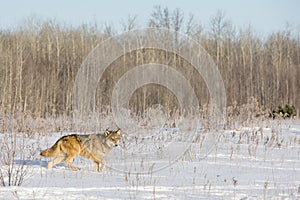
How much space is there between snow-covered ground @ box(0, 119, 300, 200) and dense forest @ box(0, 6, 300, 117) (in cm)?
858

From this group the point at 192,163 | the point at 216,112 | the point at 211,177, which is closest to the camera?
the point at 211,177

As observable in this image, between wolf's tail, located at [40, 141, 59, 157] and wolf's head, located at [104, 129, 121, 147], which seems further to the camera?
wolf's head, located at [104, 129, 121, 147]

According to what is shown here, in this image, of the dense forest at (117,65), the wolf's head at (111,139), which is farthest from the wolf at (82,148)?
the dense forest at (117,65)

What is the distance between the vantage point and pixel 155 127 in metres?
12.1

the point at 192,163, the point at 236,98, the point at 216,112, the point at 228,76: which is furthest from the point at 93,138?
the point at 228,76

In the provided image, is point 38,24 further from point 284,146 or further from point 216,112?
point 284,146

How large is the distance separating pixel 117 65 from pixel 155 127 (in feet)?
47.5

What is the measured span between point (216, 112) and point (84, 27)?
23312 mm

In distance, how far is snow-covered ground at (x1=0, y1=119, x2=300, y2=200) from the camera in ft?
16.2

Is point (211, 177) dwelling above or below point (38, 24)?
below

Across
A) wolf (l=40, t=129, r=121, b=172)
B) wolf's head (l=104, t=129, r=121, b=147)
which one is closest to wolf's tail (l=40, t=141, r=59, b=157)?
wolf (l=40, t=129, r=121, b=172)

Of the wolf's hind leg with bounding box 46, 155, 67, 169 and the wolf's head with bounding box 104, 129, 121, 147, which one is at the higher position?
the wolf's head with bounding box 104, 129, 121, 147

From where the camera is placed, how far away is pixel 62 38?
104 ft

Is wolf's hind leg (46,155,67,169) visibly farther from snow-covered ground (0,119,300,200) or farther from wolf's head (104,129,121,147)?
wolf's head (104,129,121,147)
